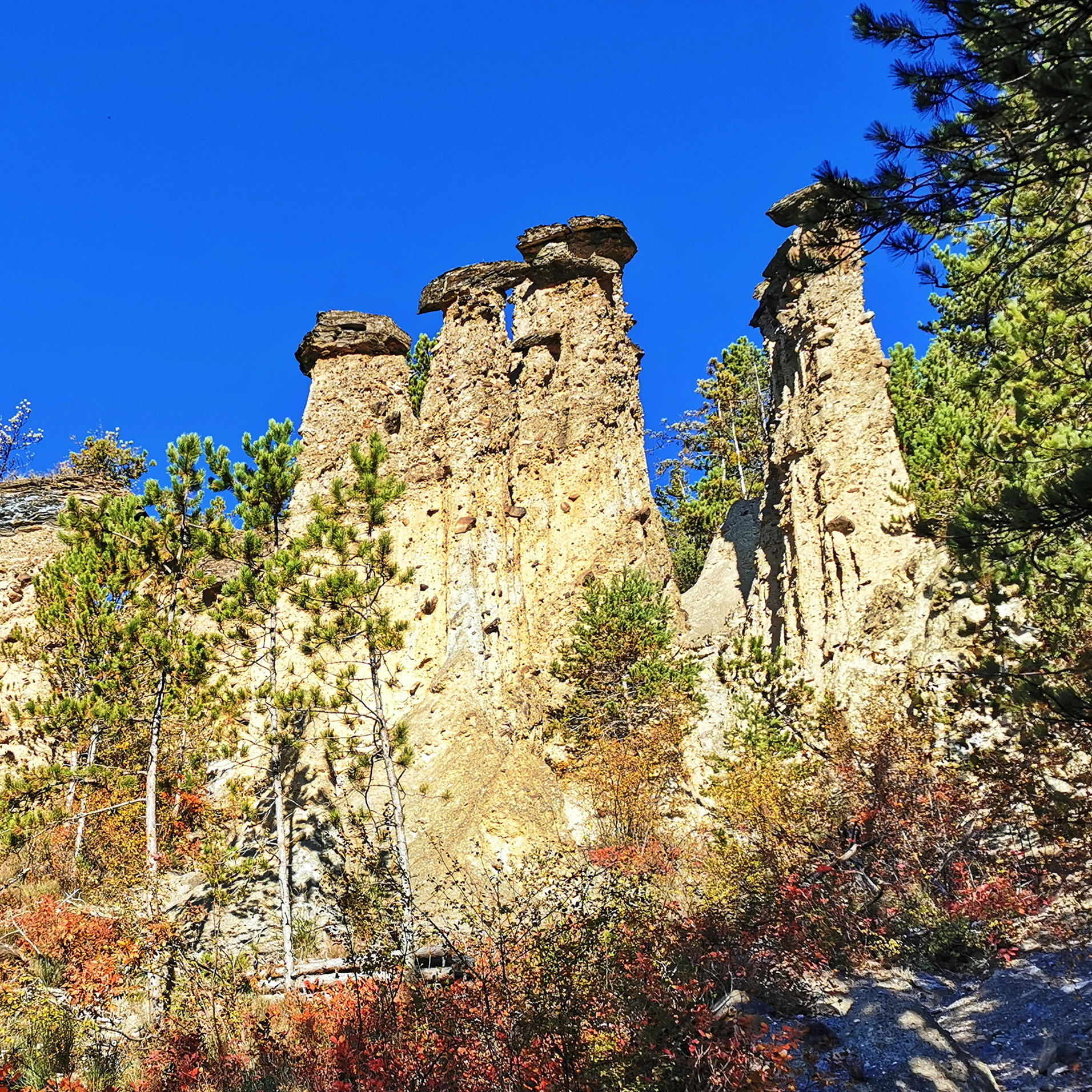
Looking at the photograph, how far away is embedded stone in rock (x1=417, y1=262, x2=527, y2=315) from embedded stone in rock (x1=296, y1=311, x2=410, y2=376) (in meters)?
1.51

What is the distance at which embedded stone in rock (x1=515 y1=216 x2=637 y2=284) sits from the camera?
83.2ft

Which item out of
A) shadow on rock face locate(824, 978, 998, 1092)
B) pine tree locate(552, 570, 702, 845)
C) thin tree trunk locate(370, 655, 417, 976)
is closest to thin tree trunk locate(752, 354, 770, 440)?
pine tree locate(552, 570, 702, 845)

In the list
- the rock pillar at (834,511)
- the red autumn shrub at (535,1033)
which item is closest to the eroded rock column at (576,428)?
the rock pillar at (834,511)

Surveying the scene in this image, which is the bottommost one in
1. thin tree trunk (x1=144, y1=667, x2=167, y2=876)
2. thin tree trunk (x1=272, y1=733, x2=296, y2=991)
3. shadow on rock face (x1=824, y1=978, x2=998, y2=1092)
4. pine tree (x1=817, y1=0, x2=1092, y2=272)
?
shadow on rock face (x1=824, y1=978, x2=998, y2=1092)

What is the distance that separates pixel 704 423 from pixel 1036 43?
1413 inches

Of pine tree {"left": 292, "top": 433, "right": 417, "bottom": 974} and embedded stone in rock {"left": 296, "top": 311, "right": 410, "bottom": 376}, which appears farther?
embedded stone in rock {"left": 296, "top": 311, "right": 410, "bottom": 376}

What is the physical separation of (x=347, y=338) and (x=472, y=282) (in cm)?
408

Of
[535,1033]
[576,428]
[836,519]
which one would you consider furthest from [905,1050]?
[576,428]

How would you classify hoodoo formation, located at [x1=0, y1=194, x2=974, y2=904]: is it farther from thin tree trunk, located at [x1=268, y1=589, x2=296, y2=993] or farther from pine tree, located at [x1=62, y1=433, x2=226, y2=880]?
pine tree, located at [x1=62, y1=433, x2=226, y2=880]

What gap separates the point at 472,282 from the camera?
1024 inches

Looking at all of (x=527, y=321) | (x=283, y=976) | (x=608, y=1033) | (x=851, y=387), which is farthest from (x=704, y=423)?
(x=608, y=1033)

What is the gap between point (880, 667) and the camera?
16375mm

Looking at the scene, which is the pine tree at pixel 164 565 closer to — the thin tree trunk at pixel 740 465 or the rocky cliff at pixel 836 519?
the rocky cliff at pixel 836 519

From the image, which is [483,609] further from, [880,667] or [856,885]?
[856,885]
